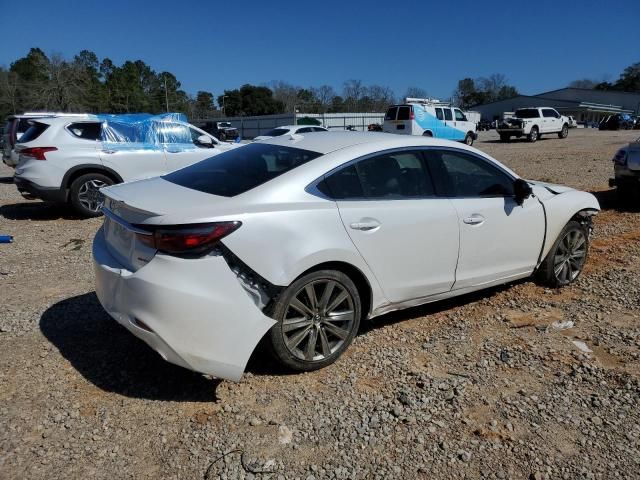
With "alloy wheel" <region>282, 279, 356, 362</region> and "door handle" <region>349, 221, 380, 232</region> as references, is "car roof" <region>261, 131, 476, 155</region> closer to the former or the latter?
"door handle" <region>349, 221, 380, 232</region>

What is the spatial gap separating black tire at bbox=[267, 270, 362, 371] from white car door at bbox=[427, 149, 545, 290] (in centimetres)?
109

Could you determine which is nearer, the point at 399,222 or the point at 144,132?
the point at 399,222

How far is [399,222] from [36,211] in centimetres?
849

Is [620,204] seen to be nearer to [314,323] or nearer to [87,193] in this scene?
[314,323]

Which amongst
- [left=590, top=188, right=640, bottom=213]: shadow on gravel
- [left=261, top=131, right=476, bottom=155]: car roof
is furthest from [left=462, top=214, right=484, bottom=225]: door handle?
[left=590, top=188, right=640, bottom=213]: shadow on gravel

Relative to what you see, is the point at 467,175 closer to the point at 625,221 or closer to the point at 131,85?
the point at 625,221

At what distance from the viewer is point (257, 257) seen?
2.91 metres

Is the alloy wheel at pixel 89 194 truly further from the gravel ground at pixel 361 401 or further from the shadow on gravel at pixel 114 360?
the shadow on gravel at pixel 114 360

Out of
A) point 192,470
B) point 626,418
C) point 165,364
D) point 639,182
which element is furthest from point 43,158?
point 639,182

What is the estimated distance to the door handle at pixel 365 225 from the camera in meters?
3.32

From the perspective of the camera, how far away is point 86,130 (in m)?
8.78

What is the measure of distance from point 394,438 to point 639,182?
7.99 m

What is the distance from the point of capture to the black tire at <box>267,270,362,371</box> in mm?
3098

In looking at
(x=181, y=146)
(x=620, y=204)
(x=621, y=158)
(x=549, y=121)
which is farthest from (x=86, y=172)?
(x=549, y=121)
